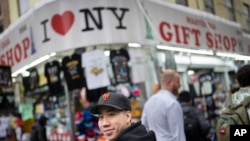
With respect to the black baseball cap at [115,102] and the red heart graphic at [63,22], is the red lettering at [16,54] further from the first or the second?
the black baseball cap at [115,102]

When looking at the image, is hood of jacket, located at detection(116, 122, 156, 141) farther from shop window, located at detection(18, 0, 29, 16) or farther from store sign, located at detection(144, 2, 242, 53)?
shop window, located at detection(18, 0, 29, 16)

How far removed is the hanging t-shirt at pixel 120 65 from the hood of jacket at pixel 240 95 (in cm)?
372

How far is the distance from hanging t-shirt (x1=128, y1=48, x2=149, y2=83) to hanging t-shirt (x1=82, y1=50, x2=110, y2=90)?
18.1 inches

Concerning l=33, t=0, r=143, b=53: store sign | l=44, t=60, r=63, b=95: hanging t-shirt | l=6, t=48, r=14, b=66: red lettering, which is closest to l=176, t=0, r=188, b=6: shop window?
l=33, t=0, r=143, b=53: store sign

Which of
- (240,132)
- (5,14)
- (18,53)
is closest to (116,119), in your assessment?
(240,132)

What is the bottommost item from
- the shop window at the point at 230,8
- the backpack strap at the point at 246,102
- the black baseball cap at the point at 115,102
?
the backpack strap at the point at 246,102

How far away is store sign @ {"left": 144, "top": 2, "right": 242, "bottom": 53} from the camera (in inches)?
281

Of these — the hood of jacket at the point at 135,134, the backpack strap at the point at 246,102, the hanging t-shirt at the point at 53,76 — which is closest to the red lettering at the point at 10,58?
the hanging t-shirt at the point at 53,76

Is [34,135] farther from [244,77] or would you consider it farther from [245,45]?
[244,77]

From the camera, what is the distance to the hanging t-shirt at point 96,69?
6.45m

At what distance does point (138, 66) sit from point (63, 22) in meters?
1.48

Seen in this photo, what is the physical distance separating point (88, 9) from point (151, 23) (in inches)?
46.7

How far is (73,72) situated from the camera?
6902 mm

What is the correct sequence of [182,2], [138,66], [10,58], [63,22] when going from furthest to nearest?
[10,58], [182,2], [138,66], [63,22]
